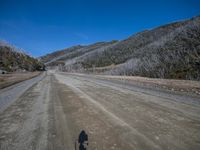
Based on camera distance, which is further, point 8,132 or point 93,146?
point 8,132

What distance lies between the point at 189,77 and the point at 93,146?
19.7 m

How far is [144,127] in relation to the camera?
4.00m

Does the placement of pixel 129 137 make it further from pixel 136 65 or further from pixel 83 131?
pixel 136 65

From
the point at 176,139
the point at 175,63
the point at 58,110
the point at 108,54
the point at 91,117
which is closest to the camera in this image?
the point at 176,139

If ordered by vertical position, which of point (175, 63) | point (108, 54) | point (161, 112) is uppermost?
point (108, 54)

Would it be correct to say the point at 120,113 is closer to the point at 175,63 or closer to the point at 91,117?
the point at 91,117

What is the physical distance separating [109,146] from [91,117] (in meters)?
1.91

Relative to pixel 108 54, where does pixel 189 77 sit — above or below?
below

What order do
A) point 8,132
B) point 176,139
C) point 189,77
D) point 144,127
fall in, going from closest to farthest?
point 176,139 < point 8,132 < point 144,127 < point 189,77

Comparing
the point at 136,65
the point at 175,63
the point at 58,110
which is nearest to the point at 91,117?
the point at 58,110

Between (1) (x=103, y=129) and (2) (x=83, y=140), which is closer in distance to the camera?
(2) (x=83, y=140)

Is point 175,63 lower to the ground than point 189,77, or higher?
higher

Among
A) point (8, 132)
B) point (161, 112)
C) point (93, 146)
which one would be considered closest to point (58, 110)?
point (8, 132)

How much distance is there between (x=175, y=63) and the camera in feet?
79.3
